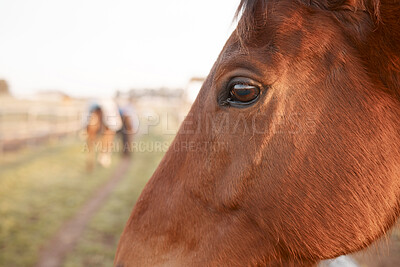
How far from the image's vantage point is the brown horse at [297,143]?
4.08 feet

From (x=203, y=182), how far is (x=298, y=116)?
564 millimetres

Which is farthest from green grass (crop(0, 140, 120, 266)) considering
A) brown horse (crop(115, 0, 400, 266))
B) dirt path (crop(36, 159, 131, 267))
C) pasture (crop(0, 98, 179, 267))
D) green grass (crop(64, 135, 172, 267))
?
brown horse (crop(115, 0, 400, 266))

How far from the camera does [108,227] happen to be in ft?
17.9

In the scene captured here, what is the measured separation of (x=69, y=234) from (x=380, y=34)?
5.67m

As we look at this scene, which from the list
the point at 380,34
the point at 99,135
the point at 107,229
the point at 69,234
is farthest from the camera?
the point at 99,135

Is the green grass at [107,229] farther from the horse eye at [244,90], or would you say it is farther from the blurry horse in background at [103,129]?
the horse eye at [244,90]

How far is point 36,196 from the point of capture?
6809 millimetres

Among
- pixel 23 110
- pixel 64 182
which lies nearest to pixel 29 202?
pixel 64 182

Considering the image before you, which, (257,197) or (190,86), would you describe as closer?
(257,197)

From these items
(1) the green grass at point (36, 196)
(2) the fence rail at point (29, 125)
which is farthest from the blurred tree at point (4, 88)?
(1) the green grass at point (36, 196)

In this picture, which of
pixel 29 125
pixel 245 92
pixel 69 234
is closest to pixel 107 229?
pixel 69 234

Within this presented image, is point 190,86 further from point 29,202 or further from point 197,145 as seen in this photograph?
point 197,145

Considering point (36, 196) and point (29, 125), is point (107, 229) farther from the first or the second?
point (29, 125)

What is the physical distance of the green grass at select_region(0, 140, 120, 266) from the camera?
15.1 ft
